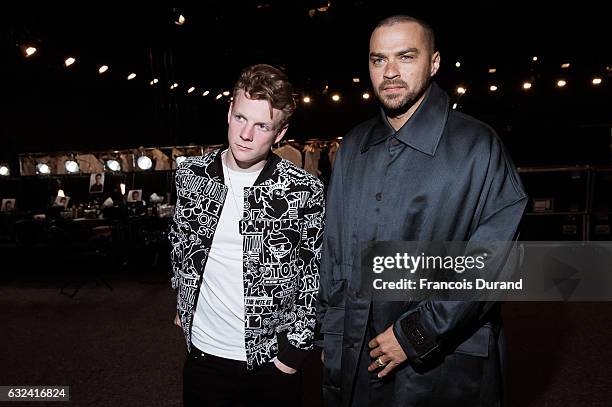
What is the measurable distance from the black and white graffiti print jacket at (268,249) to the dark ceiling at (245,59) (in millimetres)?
6184

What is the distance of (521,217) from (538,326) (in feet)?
11.9

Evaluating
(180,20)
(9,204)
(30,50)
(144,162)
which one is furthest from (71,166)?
(180,20)

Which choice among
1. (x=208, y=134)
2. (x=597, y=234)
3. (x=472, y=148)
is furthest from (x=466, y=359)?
(x=208, y=134)

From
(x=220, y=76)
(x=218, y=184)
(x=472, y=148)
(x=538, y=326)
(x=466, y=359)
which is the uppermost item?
(x=220, y=76)

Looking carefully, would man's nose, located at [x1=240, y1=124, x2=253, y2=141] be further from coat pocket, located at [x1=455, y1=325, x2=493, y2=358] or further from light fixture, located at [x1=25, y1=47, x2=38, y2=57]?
light fixture, located at [x1=25, y1=47, x2=38, y2=57]

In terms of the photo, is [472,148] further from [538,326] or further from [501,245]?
[538,326]

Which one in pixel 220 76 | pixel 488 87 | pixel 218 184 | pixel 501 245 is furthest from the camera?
pixel 488 87

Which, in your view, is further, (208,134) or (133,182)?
(208,134)

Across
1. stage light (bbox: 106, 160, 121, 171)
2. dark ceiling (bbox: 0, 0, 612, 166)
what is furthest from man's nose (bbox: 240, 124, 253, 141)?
stage light (bbox: 106, 160, 121, 171)

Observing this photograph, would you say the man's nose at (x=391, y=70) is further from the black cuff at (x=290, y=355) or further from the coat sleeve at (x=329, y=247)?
the black cuff at (x=290, y=355)

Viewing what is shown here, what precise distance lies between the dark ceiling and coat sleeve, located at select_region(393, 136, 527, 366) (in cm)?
681

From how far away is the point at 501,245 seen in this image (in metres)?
1.37

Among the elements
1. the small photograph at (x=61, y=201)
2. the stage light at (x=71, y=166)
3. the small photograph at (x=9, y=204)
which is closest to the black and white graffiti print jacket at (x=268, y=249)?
the small photograph at (x=61, y=201)

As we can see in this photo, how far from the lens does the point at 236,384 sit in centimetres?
161
